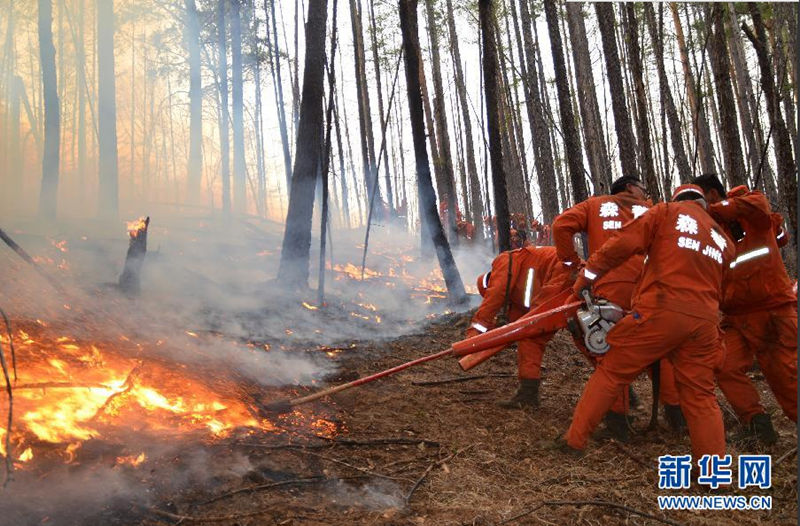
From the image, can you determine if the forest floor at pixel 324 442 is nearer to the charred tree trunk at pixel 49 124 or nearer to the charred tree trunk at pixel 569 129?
the charred tree trunk at pixel 569 129

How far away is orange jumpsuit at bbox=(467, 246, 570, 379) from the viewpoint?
5.19 meters

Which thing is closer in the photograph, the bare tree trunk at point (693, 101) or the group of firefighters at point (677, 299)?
the group of firefighters at point (677, 299)

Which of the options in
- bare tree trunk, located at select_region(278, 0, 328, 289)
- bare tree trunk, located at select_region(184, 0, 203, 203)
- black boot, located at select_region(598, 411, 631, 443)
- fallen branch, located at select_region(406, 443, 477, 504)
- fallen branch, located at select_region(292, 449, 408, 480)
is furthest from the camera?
bare tree trunk, located at select_region(184, 0, 203, 203)

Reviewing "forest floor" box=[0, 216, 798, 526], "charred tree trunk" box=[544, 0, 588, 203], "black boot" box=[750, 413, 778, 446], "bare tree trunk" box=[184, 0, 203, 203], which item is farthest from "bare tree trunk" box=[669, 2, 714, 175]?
"bare tree trunk" box=[184, 0, 203, 203]

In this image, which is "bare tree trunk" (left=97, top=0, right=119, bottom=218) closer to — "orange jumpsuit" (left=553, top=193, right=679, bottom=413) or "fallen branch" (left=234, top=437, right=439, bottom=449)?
"fallen branch" (left=234, top=437, right=439, bottom=449)

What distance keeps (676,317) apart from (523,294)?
→ 6.81ft

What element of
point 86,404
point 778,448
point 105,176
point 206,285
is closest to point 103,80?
point 105,176

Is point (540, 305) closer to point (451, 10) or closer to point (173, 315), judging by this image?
point (173, 315)

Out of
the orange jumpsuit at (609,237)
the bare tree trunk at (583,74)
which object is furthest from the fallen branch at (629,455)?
the bare tree trunk at (583,74)

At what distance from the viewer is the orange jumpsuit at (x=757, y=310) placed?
418cm

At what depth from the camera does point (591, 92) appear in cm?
1611

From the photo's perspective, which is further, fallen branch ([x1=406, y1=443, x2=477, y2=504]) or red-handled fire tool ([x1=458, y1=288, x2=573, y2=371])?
red-handled fire tool ([x1=458, y1=288, x2=573, y2=371])

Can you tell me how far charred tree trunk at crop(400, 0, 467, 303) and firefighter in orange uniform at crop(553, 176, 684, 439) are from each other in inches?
204

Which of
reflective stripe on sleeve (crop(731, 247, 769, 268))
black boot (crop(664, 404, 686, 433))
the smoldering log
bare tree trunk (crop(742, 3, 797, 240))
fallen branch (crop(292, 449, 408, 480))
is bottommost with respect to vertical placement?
black boot (crop(664, 404, 686, 433))
